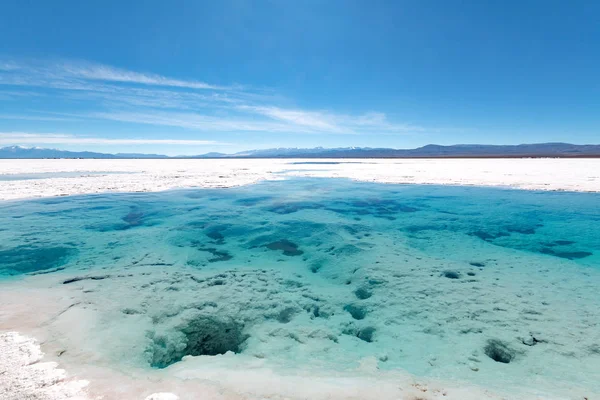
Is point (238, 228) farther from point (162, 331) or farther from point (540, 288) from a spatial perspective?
point (540, 288)

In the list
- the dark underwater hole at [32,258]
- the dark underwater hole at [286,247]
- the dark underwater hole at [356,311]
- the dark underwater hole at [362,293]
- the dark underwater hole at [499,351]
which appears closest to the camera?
the dark underwater hole at [499,351]

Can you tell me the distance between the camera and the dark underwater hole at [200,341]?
158 inches

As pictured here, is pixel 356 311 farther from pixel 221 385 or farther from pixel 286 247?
pixel 286 247

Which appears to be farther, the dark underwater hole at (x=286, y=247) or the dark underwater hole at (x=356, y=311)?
the dark underwater hole at (x=286, y=247)

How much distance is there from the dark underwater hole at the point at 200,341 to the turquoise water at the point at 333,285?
0.02 m

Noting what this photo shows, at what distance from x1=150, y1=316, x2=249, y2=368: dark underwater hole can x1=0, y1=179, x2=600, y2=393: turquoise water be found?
0.02 metres

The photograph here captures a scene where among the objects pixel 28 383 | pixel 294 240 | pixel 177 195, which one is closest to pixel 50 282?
pixel 28 383

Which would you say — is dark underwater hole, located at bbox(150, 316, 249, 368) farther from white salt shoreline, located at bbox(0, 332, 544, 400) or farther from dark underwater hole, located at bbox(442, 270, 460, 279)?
dark underwater hole, located at bbox(442, 270, 460, 279)

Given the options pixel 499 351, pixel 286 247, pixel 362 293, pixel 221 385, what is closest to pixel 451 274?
pixel 362 293

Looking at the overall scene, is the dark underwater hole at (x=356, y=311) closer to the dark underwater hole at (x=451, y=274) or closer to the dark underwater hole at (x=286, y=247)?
the dark underwater hole at (x=451, y=274)

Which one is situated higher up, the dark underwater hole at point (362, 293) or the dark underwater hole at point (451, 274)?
the dark underwater hole at point (451, 274)

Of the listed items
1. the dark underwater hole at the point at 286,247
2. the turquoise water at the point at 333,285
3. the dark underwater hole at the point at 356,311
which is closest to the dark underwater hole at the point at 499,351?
the turquoise water at the point at 333,285

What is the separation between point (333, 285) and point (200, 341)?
279cm

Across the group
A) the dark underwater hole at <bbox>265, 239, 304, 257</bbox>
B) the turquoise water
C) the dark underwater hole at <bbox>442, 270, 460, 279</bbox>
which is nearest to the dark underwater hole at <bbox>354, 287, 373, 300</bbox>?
the turquoise water
